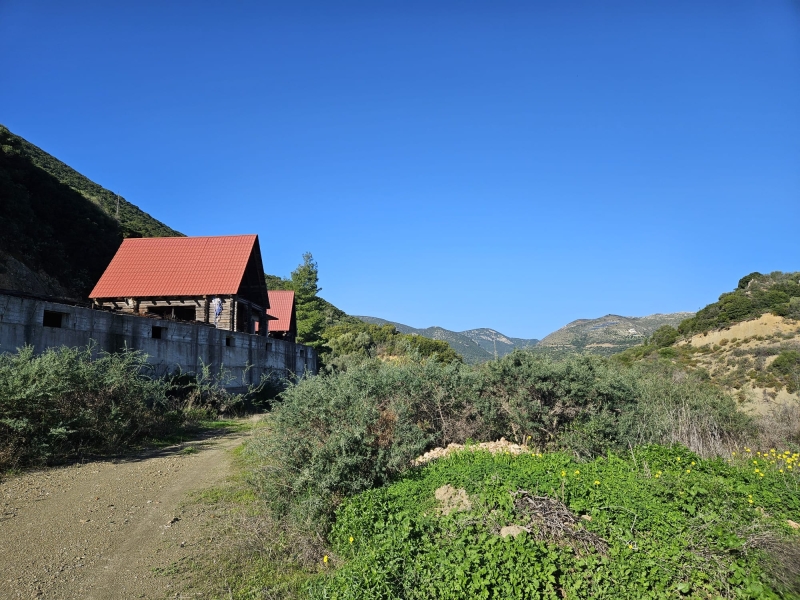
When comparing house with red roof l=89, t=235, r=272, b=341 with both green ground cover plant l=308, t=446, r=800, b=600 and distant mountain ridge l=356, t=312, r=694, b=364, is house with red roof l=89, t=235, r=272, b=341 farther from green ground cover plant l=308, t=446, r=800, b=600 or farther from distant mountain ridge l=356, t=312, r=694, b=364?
distant mountain ridge l=356, t=312, r=694, b=364

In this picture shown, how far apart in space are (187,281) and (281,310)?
12.7 m

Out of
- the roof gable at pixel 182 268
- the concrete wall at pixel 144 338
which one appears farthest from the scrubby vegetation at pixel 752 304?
the roof gable at pixel 182 268

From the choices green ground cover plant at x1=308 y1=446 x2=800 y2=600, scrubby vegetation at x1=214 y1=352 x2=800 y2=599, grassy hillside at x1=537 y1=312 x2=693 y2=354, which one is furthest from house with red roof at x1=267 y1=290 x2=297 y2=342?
grassy hillside at x1=537 y1=312 x2=693 y2=354

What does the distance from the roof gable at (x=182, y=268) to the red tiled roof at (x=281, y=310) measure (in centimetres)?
849

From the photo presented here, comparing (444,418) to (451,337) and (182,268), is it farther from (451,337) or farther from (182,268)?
(451,337)

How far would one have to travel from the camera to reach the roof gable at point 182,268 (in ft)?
77.3

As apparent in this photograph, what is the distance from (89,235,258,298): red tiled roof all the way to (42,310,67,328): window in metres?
9.05

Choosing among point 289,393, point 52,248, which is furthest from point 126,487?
point 52,248

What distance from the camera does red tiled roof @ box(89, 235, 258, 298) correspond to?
23547 mm

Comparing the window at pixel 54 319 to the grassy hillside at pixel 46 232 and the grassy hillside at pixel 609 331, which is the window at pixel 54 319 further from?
the grassy hillside at pixel 609 331

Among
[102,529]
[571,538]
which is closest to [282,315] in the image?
[102,529]

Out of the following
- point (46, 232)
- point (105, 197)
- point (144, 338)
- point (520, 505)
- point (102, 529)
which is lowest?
point (102, 529)

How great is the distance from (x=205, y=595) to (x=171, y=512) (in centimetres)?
270

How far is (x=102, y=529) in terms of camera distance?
6508 mm
